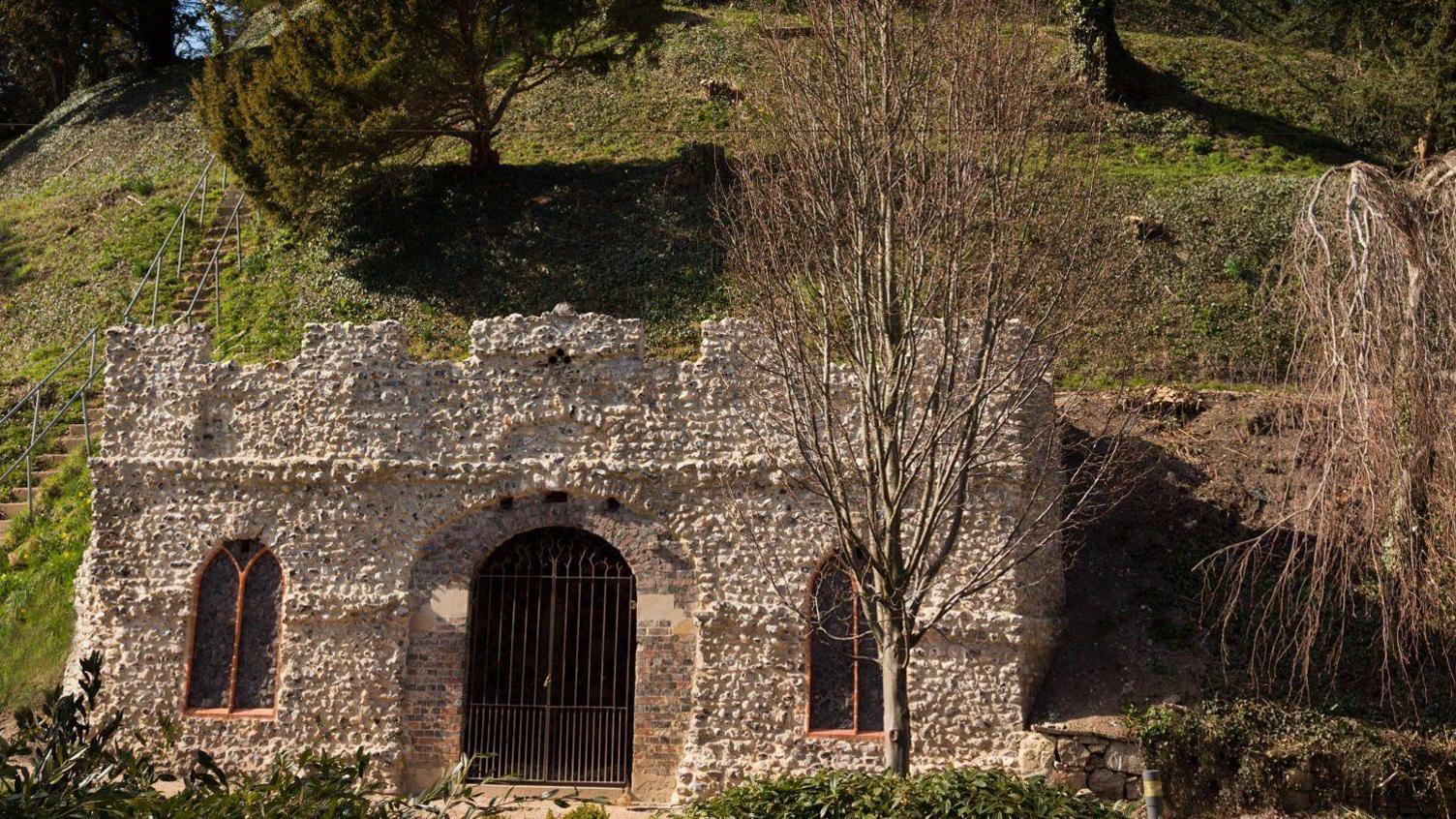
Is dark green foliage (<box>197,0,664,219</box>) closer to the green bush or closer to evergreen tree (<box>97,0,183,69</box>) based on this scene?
evergreen tree (<box>97,0,183,69</box>)

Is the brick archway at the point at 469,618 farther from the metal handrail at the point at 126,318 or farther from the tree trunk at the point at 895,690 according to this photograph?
the metal handrail at the point at 126,318

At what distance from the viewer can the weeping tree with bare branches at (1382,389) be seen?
11734 millimetres

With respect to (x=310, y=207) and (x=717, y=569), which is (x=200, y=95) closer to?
(x=310, y=207)

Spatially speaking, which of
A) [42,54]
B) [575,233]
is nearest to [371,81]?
[575,233]

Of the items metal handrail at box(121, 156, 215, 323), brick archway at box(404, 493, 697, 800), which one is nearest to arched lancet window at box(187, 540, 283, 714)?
brick archway at box(404, 493, 697, 800)

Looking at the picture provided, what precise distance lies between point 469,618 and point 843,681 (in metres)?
4.22

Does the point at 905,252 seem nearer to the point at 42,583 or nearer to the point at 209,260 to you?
the point at 42,583

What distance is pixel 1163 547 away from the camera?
16.1m

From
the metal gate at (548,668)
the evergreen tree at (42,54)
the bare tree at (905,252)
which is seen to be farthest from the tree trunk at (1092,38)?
the evergreen tree at (42,54)

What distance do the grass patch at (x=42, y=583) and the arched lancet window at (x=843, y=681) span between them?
31.2ft

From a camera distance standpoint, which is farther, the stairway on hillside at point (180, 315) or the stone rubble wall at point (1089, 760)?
the stairway on hillside at point (180, 315)

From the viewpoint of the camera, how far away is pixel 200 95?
2705 cm

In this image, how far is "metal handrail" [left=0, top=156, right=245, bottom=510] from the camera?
20688 mm

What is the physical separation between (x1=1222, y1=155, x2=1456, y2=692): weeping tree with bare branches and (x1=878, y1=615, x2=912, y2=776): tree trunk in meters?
3.40
